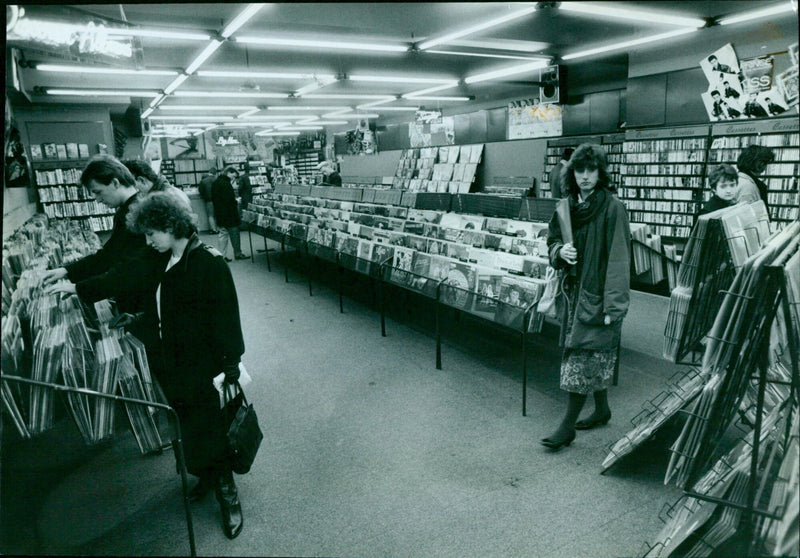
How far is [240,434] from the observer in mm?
2352

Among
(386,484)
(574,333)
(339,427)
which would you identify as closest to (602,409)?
(574,333)

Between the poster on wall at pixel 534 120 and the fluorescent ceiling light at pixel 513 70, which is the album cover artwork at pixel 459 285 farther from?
the poster on wall at pixel 534 120

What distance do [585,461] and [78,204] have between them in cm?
1024

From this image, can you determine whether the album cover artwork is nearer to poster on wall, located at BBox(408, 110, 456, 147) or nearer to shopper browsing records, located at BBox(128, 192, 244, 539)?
shopper browsing records, located at BBox(128, 192, 244, 539)

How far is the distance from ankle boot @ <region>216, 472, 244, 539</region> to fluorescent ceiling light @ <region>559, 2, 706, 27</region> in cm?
519

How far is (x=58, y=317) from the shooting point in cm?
244

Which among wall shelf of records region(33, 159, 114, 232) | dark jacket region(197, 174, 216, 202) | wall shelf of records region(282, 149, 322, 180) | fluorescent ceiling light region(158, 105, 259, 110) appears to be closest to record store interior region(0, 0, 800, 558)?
wall shelf of records region(33, 159, 114, 232)

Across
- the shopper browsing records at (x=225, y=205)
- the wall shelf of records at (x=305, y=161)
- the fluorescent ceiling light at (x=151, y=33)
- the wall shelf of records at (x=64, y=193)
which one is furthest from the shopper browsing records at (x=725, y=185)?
the wall shelf of records at (x=305, y=161)

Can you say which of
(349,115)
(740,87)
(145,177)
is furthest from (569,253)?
(349,115)

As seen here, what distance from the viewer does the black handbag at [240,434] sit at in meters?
2.35

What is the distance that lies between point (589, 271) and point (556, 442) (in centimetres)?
101

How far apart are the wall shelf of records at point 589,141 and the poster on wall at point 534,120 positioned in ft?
1.21

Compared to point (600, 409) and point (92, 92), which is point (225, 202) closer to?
point (92, 92)

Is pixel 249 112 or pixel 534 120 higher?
pixel 249 112
